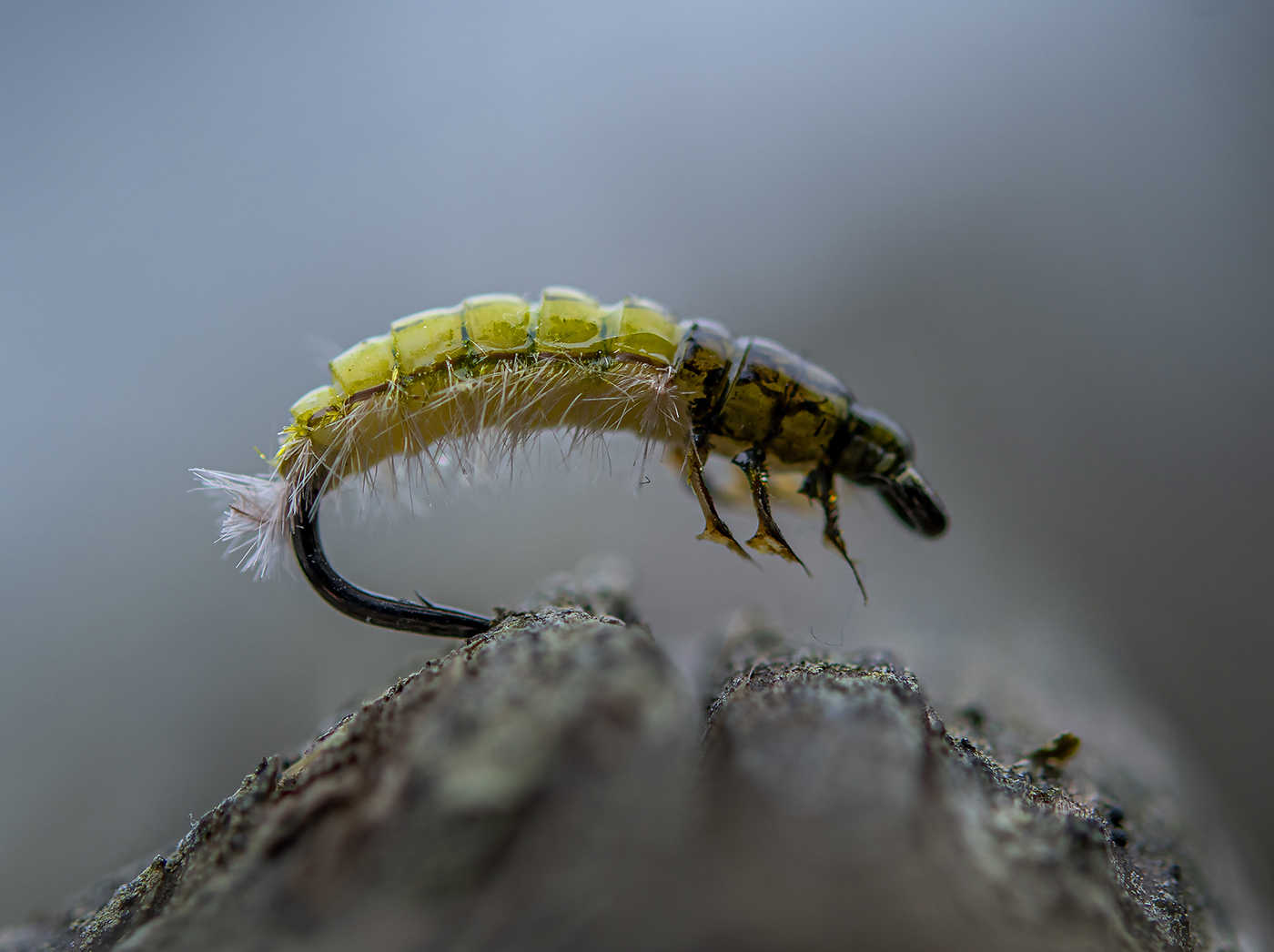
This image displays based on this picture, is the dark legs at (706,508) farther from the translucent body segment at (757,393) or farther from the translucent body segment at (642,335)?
the translucent body segment at (642,335)

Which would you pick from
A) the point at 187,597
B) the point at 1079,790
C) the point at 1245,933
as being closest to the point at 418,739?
the point at 1079,790

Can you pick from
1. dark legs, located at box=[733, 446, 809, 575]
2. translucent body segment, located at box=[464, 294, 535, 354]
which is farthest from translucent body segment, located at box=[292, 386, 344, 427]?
dark legs, located at box=[733, 446, 809, 575]

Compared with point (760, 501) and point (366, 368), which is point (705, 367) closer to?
point (760, 501)

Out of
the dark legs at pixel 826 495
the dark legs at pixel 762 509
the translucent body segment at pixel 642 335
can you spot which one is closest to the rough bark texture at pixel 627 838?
the dark legs at pixel 762 509

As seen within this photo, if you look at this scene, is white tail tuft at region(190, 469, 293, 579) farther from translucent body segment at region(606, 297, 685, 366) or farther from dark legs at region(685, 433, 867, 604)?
dark legs at region(685, 433, 867, 604)

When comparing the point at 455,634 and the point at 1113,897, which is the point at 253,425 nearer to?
the point at 455,634

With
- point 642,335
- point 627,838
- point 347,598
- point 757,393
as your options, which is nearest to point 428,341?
point 642,335
